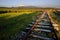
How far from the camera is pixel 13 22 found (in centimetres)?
181

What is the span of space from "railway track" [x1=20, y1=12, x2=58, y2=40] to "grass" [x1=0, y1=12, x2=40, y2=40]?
92 millimetres

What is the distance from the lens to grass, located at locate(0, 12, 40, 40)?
1.71 meters

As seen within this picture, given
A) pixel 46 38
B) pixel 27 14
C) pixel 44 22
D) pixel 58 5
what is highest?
pixel 58 5

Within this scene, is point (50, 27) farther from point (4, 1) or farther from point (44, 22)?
point (4, 1)

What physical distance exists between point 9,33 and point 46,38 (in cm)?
55

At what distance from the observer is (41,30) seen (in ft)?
6.12

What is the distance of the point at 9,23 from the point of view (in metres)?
1.77

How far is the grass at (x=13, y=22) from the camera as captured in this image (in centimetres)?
171

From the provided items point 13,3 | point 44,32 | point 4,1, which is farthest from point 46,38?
point 4,1

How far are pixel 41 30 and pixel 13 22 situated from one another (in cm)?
45

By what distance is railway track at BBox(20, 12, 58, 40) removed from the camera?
5.76ft

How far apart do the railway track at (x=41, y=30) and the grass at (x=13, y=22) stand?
0.09 meters

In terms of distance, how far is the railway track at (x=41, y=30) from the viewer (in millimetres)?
1757

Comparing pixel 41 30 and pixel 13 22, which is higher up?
pixel 13 22
